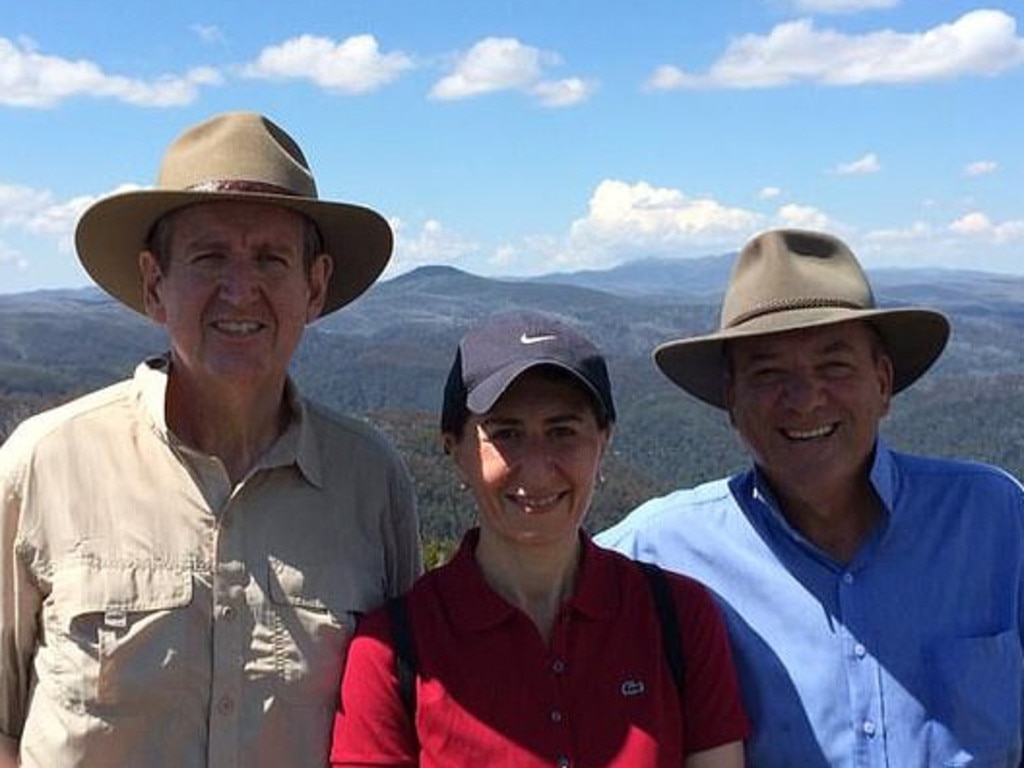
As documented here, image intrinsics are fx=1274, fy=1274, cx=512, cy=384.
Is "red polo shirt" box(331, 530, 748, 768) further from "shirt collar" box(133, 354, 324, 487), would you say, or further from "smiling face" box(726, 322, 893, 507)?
"smiling face" box(726, 322, 893, 507)

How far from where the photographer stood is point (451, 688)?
3135 mm

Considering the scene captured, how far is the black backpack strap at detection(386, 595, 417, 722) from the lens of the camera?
313 centimetres

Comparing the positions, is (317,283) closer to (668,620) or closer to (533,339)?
(533,339)

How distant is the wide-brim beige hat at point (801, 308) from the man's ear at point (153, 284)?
162 centimetres

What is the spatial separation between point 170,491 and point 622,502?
8090 centimetres

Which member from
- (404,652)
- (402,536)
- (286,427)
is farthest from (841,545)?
(286,427)

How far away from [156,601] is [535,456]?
1037mm

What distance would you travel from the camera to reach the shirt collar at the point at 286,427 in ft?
11.3

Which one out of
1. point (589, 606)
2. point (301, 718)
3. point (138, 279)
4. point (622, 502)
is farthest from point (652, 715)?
point (622, 502)

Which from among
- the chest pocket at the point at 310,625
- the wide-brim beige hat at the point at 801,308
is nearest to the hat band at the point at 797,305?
the wide-brim beige hat at the point at 801,308

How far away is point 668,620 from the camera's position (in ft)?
10.8

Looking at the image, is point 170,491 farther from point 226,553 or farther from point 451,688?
point 451,688

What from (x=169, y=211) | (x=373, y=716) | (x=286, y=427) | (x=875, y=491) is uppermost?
(x=169, y=211)

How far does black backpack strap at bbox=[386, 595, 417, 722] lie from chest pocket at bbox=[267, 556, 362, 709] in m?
0.17
